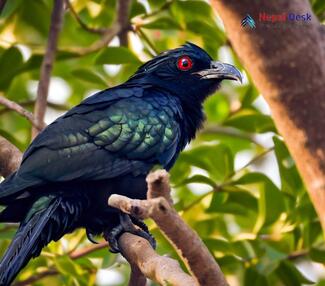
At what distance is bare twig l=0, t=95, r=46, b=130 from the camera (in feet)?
17.1

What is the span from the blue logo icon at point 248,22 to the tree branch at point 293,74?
0.02 m

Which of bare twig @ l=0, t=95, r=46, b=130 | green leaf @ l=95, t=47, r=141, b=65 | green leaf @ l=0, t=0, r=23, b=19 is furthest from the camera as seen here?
green leaf @ l=0, t=0, r=23, b=19

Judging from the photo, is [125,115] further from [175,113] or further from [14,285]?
[14,285]

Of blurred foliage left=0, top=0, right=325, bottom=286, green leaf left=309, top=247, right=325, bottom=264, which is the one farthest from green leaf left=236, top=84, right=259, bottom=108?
green leaf left=309, top=247, right=325, bottom=264

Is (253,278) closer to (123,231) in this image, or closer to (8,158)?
(123,231)

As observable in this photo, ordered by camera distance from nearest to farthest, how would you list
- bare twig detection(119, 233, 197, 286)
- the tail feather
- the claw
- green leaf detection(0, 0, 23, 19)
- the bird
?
bare twig detection(119, 233, 197, 286) < the tail feather < the bird < the claw < green leaf detection(0, 0, 23, 19)

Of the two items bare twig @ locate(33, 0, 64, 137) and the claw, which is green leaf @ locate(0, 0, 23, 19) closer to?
bare twig @ locate(33, 0, 64, 137)

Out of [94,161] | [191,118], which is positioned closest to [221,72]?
[191,118]

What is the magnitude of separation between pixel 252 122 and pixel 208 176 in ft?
1.70

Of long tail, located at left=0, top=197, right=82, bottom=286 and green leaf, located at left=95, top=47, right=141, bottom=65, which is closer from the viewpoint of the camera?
long tail, located at left=0, top=197, right=82, bottom=286

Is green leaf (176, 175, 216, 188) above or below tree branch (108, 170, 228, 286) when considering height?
above

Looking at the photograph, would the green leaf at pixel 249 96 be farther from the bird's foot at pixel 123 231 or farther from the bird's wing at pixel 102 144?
the bird's foot at pixel 123 231

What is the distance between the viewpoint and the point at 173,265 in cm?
362

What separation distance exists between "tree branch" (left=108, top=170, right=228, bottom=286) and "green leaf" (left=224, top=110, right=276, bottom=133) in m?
2.90
